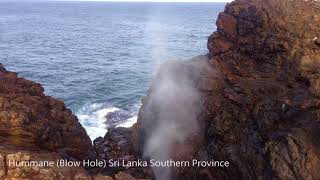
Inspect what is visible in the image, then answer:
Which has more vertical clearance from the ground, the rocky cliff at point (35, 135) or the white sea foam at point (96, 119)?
the rocky cliff at point (35, 135)

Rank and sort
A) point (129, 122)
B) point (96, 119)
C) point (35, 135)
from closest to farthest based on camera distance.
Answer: point (35, 135) < point (129, 122) < point (96, 119)

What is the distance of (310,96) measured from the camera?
66.1 feet

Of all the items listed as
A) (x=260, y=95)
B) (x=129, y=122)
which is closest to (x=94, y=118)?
(x=129, y=122)

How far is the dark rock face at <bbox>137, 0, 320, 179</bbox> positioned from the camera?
728 inches

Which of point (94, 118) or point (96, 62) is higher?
point (96, 62)

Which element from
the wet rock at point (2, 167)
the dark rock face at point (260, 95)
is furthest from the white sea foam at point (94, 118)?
the wet rock at point (2, 167)

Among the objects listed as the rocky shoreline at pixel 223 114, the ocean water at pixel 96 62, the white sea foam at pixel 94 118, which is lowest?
the white sea foam at pixel 94 118

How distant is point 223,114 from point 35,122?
9711 mm

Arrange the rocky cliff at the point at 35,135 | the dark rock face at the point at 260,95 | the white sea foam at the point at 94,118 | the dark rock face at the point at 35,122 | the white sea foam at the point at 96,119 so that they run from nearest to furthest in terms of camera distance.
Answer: the rocky cliff at the point at 35,135
the dark rock face at the point at 260,95
the dark rock face at the point at 35,122
the white sea foam at the point at 94,118
the white sea foam at the point at 96,119

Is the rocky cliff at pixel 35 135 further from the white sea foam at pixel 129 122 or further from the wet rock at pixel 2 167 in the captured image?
the white sea foam at pixel 129 122

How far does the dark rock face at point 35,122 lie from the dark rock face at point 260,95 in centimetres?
614

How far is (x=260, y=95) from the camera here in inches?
864

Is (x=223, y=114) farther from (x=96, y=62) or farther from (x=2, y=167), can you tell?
(x=96, y=62)

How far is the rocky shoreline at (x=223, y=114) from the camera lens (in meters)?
18.1
